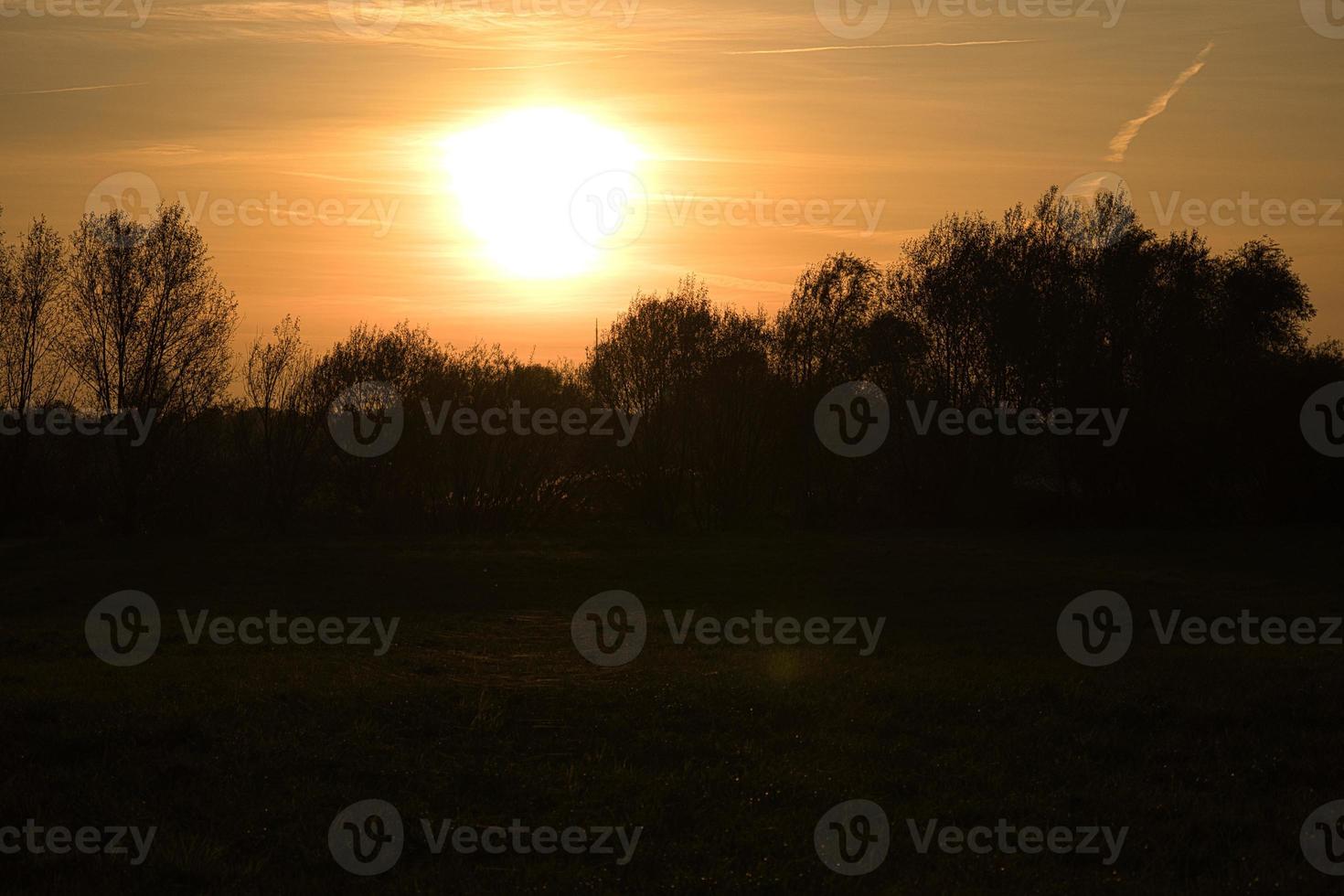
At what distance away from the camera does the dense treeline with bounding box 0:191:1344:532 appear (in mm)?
45469

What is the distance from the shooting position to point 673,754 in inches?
418

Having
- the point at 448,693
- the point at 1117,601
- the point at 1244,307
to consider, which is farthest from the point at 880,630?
the point at 1244,307

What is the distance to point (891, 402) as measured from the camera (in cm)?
4828

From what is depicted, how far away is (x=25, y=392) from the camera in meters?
40.8

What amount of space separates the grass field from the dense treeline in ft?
85.1

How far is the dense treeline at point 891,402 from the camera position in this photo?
45469 mm

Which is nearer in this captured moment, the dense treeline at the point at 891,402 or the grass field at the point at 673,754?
the grass field at the point at 673,754

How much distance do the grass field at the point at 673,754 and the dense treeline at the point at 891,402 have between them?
25939 mm

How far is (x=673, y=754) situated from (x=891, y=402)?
39.1 m

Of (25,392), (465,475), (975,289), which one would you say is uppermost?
(975,289)

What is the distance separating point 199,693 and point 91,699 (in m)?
1.04

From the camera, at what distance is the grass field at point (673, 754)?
807cm

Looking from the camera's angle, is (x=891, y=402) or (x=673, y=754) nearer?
(x=673, y=754)

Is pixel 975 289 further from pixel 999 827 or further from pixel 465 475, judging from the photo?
pixel 999 827
